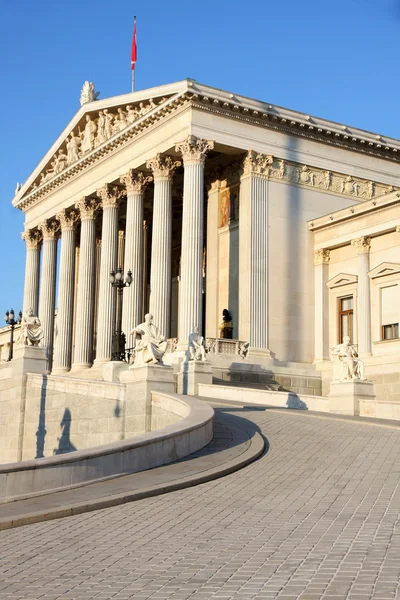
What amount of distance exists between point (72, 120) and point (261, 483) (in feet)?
139

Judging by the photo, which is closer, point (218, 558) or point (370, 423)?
point (218, 558)

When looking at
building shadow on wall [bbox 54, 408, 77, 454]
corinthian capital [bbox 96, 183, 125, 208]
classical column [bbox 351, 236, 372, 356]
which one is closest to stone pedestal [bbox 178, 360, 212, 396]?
building shadow on wall [bbox 54, 408, 77, 454]

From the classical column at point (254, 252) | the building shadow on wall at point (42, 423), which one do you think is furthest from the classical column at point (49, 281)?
the building shadow on wall at point (42, 423)

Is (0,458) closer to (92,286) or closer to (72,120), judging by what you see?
(92,286)

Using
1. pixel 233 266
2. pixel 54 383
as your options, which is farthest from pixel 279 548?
pixel 233 266

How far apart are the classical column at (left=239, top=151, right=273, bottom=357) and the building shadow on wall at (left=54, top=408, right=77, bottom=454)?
1252cm

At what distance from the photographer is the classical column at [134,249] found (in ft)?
150

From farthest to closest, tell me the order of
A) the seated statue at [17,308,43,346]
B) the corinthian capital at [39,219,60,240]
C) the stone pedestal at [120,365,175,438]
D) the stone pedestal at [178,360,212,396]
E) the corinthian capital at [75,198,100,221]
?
the corinthian capital at [39,219,60,240] → the corinthian capital at [75,198,100,221] → the seated statue at [17,308,43,346] → the stone pedestal at [178,360,212,396] → the stone pedestal at [120,365,175,438]

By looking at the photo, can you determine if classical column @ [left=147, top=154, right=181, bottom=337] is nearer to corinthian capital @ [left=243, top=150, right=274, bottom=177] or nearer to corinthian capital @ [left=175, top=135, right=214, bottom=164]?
corinthian capital @ [left=175, top=135, right=214, bottom=164]

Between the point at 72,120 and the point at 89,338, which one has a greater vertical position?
the point at 72,120

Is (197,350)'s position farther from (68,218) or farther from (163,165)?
(68,218)

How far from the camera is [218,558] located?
960 cm

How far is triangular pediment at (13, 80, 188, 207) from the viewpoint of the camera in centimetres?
4500

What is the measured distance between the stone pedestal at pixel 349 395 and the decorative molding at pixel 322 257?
1666 cm
